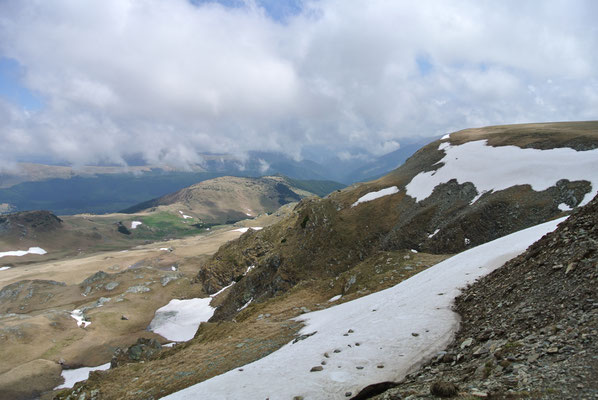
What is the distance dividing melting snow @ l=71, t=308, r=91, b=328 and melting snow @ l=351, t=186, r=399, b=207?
91210 mm

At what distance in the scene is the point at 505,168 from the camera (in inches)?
2398

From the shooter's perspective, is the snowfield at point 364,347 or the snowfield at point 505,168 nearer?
the snowfield at point 364,347

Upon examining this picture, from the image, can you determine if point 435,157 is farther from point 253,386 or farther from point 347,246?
point 253,386

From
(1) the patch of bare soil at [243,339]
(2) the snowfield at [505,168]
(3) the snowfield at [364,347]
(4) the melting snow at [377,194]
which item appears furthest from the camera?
(4) the melting snow at [377,194]

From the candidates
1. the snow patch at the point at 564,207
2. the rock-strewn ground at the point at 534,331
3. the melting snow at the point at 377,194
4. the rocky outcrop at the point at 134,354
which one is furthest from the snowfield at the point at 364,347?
the melting snow at the point at 377,194

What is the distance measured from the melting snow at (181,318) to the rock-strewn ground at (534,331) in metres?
85.9

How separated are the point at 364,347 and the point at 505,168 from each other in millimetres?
58801

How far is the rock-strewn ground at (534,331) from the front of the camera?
28.2ft

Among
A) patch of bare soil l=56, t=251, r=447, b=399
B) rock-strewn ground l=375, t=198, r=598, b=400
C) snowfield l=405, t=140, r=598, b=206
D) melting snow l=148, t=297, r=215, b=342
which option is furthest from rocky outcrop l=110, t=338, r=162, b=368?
snowfield l=405, t=140, r=598, b=206

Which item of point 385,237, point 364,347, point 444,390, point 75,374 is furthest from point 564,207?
point 75,374

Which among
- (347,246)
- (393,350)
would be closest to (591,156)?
(347,246)

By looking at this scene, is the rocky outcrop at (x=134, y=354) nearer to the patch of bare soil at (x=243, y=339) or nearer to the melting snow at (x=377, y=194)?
the patch of bare soil at (x=243, y=339)

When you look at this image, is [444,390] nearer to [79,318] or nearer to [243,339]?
[243,339]

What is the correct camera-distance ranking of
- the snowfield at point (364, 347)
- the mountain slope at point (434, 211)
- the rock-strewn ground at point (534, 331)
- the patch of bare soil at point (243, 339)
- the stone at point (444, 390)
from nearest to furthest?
the rock-strewn ground at point (534, 331)
the stone at point (444, 390)
the snowfield at point (364, 347)
the patch of bare soil at point (243, 339)
the mountain slope at point (434, 211)
